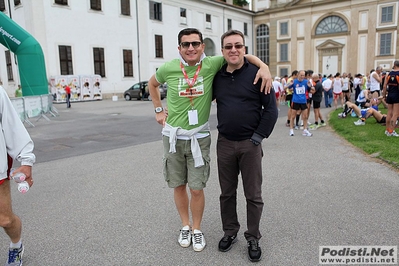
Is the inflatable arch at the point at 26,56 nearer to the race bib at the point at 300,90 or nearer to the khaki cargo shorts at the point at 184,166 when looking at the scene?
the race bib at the point at 300,90

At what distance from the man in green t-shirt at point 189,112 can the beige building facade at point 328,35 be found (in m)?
42.1

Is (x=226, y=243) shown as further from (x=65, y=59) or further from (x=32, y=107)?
(x=65, y=59)

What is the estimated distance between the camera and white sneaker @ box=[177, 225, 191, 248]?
3.32 metres

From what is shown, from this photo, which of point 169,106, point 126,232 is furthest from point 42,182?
point 169,106

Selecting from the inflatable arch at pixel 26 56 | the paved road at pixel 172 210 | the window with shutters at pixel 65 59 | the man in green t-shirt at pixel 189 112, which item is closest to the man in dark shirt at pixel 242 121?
the man in green t-shirt at pixel 189 112

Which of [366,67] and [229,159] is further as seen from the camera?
[366,67]

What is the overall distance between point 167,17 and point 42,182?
3462 cm

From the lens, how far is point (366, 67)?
132 feet

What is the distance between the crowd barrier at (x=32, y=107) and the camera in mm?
13603

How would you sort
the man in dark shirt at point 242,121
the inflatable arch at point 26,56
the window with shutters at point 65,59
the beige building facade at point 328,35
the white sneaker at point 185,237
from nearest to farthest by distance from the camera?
the man in dark shirt at point 242,121
the white sneaker at point 185,237
the inflatable arch at point 26,56
the window with shutters at point 65,59
the beige building facade at point 328,35

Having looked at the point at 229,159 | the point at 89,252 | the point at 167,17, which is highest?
the point at 167,17

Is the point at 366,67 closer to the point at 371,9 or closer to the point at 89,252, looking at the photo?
the point at 371,9

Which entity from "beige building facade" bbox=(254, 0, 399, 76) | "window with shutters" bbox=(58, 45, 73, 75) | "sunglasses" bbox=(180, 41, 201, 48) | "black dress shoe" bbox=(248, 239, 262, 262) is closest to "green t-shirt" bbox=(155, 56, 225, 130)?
"sunglasses" bbox=(180, 41, 201, 48)

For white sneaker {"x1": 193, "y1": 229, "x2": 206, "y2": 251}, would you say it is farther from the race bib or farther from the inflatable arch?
the inflatable arch
